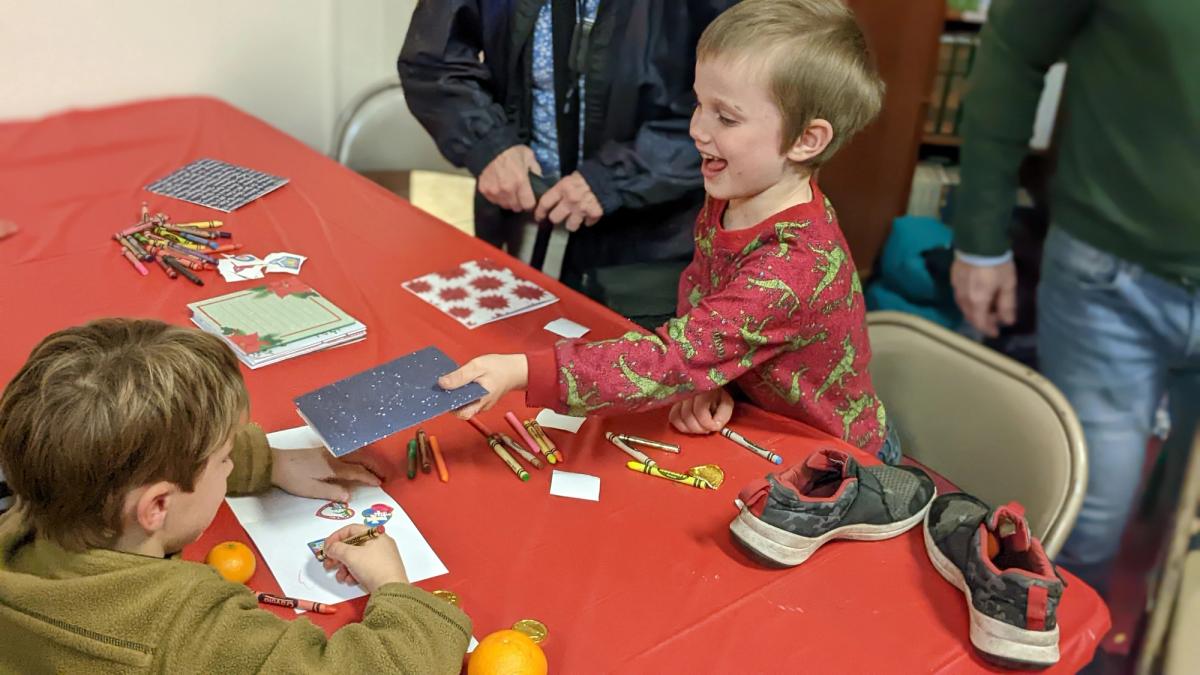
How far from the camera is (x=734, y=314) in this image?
4.10 feet

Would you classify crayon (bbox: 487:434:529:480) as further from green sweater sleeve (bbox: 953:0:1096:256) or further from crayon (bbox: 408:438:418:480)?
green sweater sleeve (bbox: 953:0:1096:256)

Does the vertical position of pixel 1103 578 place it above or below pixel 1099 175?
below

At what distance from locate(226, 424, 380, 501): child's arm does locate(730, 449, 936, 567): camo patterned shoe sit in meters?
0.47

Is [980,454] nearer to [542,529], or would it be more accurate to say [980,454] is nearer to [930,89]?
[542,529]

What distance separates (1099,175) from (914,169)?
63.5 inches

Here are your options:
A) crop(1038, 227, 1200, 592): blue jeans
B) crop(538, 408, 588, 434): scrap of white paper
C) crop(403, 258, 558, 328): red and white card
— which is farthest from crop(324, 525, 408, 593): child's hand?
crop(1038, 227, 1200, 592): blue jeans

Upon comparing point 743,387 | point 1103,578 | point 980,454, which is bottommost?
point 1103,578

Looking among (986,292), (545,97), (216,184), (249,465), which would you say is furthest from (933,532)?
(216,184)

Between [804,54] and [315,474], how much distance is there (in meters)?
0.80

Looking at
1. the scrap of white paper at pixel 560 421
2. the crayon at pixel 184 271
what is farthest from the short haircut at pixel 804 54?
the crayon at pixel 184 271

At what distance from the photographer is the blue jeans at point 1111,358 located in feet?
5.68

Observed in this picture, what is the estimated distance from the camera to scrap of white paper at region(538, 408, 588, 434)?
53.6 inches

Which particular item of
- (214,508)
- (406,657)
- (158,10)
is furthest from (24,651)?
(158,10)

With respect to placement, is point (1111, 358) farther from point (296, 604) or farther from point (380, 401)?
point (296, 604)
